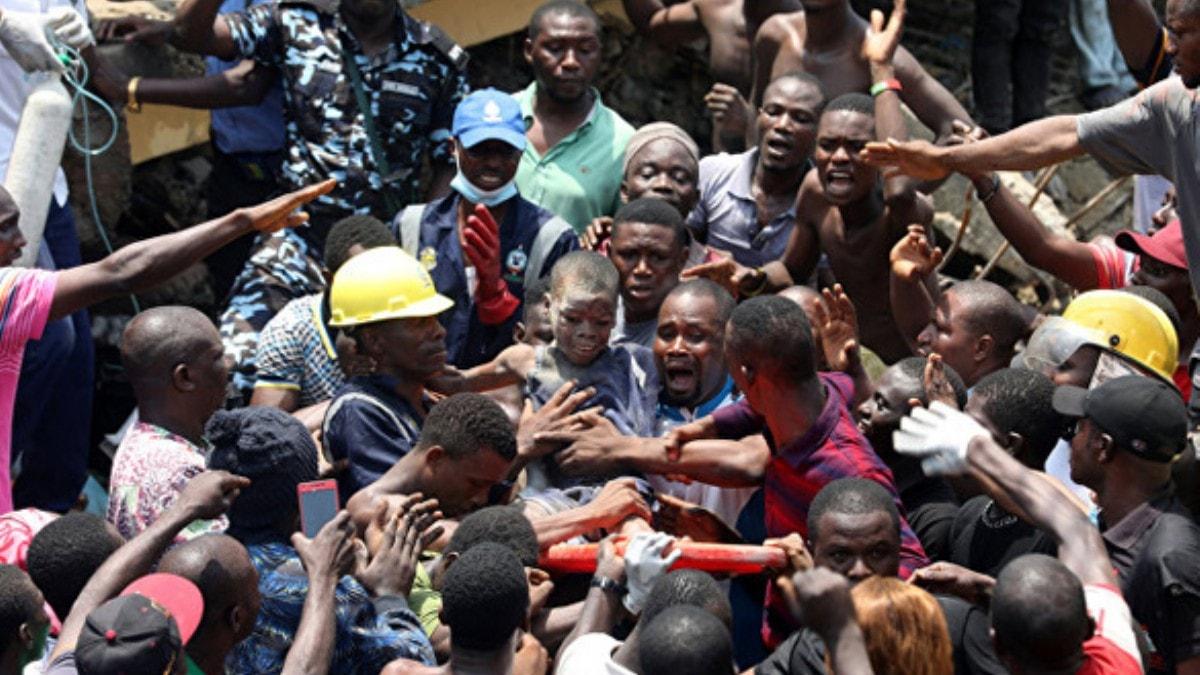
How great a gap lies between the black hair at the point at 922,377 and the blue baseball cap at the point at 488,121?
6.85 ft

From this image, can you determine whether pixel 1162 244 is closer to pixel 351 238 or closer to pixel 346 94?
pixel 351 238

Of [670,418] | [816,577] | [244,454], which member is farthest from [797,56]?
[816,577]

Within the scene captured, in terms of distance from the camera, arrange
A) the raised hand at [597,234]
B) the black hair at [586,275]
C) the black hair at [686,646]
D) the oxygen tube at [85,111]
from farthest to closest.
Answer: the raised hand at [597,234]
the oxygen tube at [85,111]
the black hair at [586,275]
the black hair at [686,646]

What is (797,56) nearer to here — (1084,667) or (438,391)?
(438,391)

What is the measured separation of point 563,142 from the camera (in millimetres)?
9039

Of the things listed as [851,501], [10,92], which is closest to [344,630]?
[851,501]

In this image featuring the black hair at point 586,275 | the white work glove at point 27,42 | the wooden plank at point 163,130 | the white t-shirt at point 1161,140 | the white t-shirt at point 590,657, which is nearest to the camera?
the white t-shirt at point 590,657

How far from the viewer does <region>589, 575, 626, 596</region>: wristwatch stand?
5.77 m

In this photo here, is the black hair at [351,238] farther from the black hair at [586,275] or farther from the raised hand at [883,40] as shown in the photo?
the raised hand at [883,40]

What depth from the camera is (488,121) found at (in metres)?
8.38

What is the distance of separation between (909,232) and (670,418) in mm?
1231

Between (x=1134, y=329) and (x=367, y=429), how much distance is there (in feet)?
8.16

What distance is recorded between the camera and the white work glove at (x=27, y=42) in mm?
7953

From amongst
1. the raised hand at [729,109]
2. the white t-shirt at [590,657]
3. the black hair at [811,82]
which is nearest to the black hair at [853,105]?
the black hair at [811,82]
